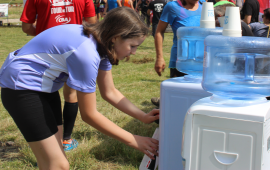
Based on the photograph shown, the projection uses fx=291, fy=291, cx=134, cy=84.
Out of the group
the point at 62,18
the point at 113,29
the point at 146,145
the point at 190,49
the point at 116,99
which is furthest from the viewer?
the point at 62,18

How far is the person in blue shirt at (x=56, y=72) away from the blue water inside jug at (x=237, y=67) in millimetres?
390

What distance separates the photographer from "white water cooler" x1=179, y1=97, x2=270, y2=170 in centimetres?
114

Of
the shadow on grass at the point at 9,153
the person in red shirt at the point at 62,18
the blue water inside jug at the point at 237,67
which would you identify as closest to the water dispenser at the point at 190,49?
the blue water inside jug at the point at 237,67

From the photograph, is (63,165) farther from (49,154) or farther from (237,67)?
(237,67)

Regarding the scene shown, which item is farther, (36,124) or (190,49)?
(190,49)

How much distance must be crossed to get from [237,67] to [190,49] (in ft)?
2.57

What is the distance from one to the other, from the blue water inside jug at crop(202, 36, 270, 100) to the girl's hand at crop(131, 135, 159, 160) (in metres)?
0.43

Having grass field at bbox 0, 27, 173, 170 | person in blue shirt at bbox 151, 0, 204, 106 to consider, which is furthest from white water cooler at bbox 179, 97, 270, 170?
person in blue shirt at bbox 151, 0, 204, 106

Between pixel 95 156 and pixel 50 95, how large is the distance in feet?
3.36

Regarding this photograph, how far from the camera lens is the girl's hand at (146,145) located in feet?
5.12

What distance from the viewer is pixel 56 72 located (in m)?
1.52

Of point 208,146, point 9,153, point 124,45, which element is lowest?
point 9,153

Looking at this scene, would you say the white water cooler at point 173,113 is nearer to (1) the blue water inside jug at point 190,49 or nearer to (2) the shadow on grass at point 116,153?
(1) the blue water inside jug at point 190,49

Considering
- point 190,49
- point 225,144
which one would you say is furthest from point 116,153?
point 225,144
